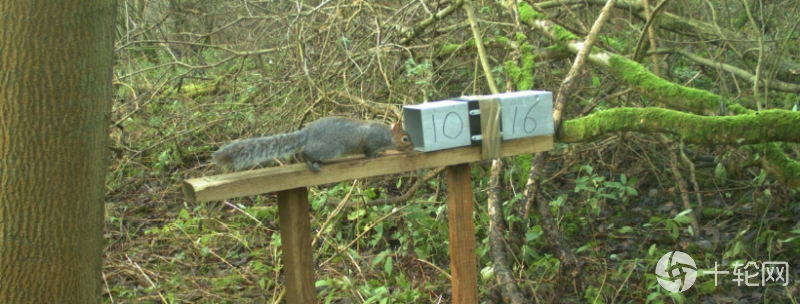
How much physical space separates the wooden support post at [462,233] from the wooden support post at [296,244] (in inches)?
23.6

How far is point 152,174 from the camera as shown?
5.91 metres

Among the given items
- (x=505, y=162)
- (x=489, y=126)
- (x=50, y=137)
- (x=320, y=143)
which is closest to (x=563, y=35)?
(x=505, y=162)

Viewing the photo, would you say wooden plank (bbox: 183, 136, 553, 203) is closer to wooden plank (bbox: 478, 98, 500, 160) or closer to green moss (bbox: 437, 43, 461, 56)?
wooden plank (bbox: 478, 98, 500, 160)

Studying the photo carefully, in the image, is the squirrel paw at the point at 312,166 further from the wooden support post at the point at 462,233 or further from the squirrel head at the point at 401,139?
the wooden support post at the point at 462,233

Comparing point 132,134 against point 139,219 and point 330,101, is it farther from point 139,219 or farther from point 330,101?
point 330,101

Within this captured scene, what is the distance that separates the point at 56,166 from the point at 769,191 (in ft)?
13.7

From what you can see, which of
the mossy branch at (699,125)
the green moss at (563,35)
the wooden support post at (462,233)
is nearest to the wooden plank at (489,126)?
the wooden support post at (462,233)

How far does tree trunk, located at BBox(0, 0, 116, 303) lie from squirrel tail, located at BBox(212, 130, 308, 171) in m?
0.80

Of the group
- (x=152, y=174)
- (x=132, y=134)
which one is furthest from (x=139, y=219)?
(x=132, y=134)

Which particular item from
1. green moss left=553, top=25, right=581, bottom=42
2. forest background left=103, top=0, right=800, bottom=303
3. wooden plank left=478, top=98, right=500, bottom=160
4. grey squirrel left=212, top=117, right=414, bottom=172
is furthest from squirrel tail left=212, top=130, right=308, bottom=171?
green moss left=553, top=25, right=581, bottom=42

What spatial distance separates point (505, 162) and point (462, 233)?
2.22 metres

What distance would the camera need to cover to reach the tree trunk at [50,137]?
2.69 m

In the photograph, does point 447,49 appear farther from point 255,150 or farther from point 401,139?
point 255,150

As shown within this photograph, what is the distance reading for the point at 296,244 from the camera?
8.23 feet
